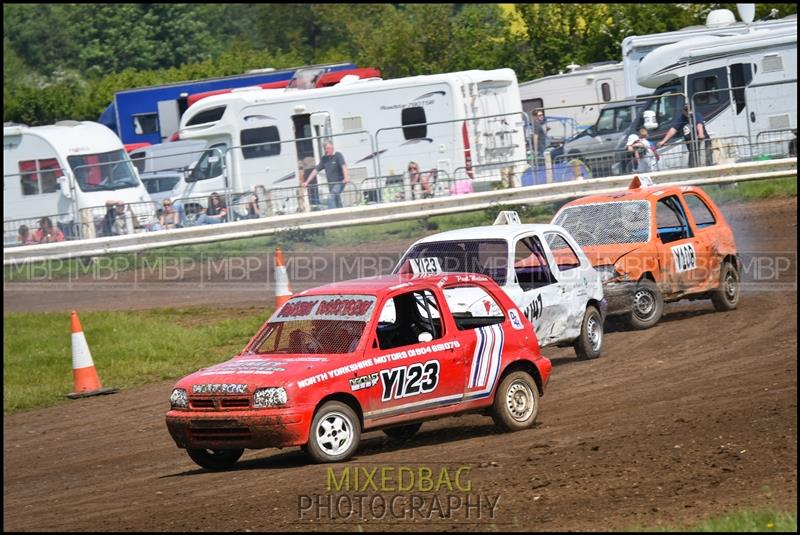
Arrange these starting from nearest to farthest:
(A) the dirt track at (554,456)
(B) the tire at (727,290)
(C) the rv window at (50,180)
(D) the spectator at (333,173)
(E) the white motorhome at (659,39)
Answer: (A) the dirt track at (554,456) < (B) the tire at (727,290) < (D) the spectator at (333,173) < (C) the rv window at (50,180) < (E) the white motorhome at (659,39)

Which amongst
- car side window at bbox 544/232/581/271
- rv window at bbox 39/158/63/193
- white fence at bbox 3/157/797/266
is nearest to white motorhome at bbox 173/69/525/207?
white fence at bbox 3/157/797/266

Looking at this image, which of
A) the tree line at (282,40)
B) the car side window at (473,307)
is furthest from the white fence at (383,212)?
the tree line at (282,40)

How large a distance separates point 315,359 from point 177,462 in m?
1.73

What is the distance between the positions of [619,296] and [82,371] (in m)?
6.26

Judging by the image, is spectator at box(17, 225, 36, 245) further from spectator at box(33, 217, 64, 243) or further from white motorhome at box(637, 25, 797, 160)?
white motorhome at box(637, 25, 797, 160)

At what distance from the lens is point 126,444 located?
453 inches

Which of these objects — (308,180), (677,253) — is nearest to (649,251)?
(677,253)

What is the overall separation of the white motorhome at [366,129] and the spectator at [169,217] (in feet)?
3.07

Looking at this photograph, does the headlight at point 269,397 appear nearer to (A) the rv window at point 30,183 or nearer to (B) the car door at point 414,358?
(B) the car door at point 414,358

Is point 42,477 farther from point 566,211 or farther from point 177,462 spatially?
point 566,211

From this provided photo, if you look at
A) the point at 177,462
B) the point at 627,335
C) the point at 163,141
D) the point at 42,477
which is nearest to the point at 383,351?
the point at 177,462

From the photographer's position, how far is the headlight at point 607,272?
48.6 feet

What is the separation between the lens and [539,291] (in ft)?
41.9

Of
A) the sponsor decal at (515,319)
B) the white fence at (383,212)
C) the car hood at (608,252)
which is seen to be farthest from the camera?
the white fence at (383,212)
